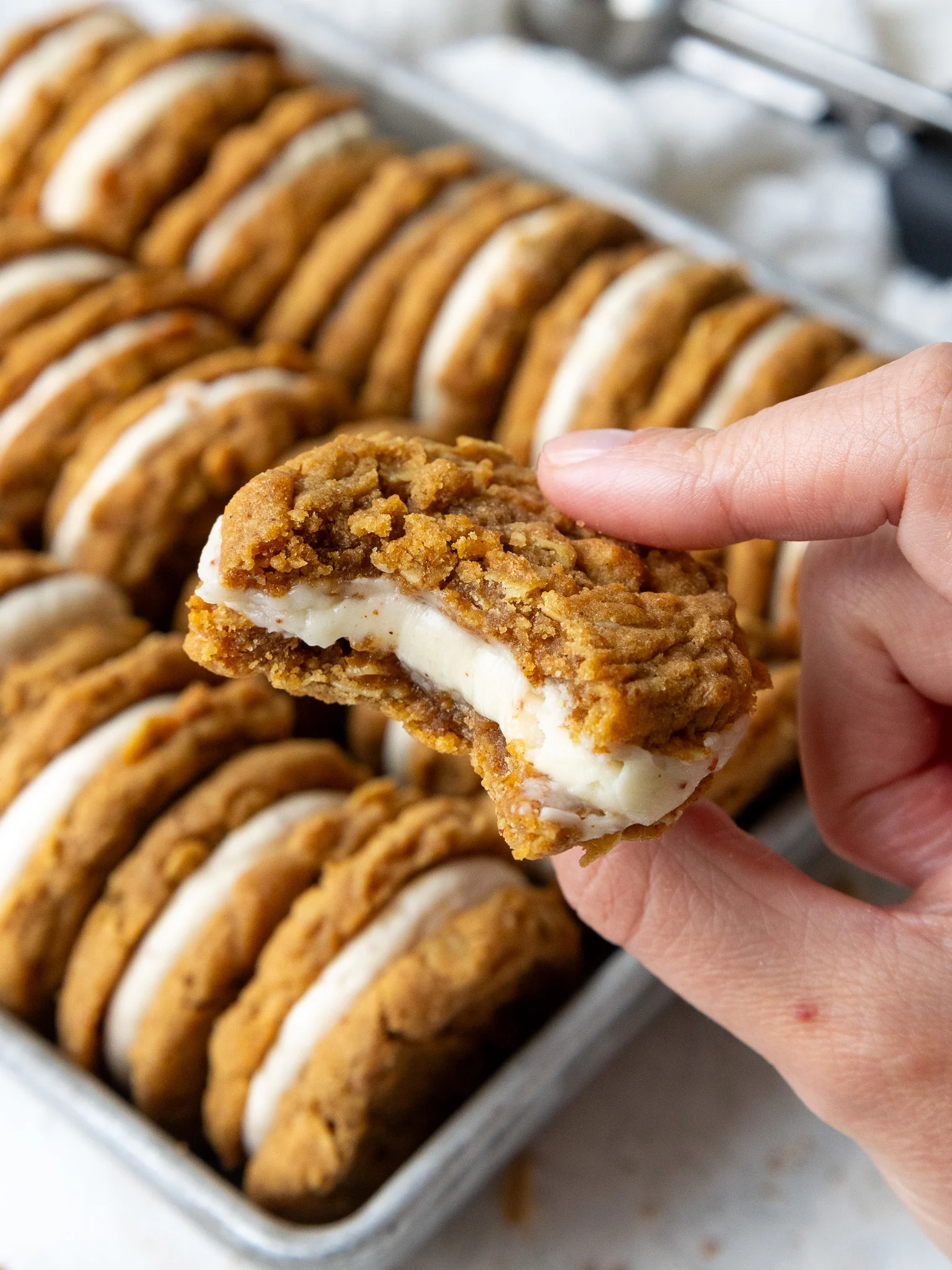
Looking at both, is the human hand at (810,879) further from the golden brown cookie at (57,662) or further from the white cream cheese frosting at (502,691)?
the golden brown cookie at (57,662)

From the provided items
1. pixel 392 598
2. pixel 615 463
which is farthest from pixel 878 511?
pixel 392 598

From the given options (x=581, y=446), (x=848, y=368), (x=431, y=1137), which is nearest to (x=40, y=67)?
(x=848, y=368)

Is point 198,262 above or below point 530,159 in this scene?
below

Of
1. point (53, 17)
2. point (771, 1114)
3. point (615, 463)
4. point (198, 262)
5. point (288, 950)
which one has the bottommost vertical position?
point (771, 1114)

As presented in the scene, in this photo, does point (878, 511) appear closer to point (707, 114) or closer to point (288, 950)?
point (288, 950)

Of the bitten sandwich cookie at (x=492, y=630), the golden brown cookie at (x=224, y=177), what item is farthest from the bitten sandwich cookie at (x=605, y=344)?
the bitten sandwich cookie at (x=492, y=630)
